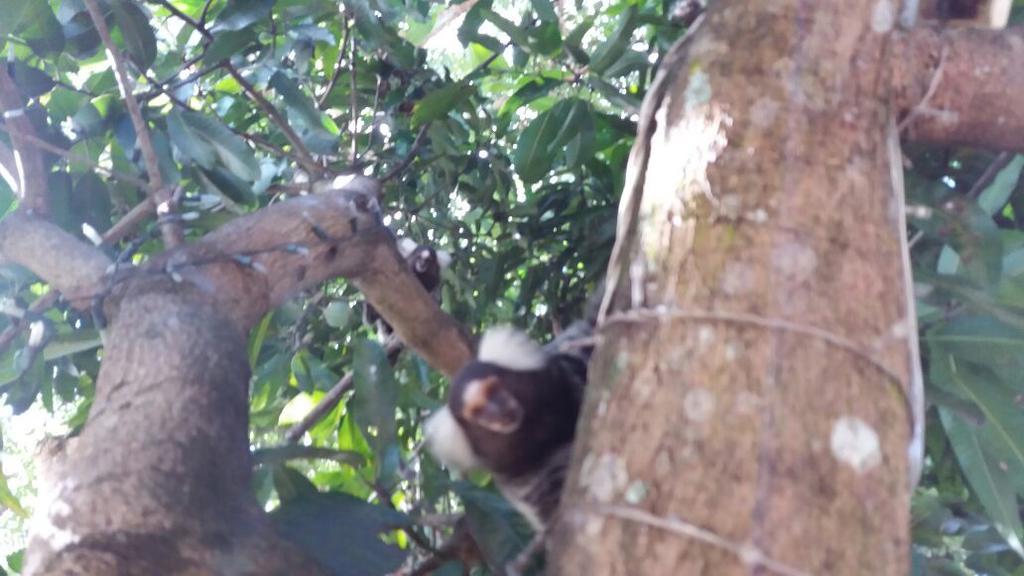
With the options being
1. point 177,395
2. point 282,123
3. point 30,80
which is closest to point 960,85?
point 177,395

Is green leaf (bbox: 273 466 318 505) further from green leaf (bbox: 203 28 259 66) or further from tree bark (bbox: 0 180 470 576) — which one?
green leaf (bbox: 203 28 259 66)

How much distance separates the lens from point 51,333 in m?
1.91

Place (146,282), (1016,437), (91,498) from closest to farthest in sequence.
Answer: (91,498) → (146,282) → (1016,437)

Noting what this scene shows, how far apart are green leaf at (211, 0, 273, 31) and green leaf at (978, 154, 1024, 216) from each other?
1597mm

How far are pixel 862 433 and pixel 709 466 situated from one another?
0.19 meters

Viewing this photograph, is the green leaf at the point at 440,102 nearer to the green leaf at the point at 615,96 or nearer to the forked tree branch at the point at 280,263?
the forked tree branch at the point at 280,263

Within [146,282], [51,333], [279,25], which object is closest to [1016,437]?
[146,282]

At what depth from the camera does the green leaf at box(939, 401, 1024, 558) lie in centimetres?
188

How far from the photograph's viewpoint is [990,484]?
1.91m

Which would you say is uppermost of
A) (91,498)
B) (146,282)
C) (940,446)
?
(146,282)

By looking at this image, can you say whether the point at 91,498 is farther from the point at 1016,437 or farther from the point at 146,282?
the point at 1016,437

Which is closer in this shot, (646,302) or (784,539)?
(784,539)

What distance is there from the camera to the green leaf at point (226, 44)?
225cm

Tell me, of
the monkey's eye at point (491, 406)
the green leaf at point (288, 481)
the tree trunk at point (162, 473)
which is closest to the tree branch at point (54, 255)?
the tree trunk at point (162, 473)
